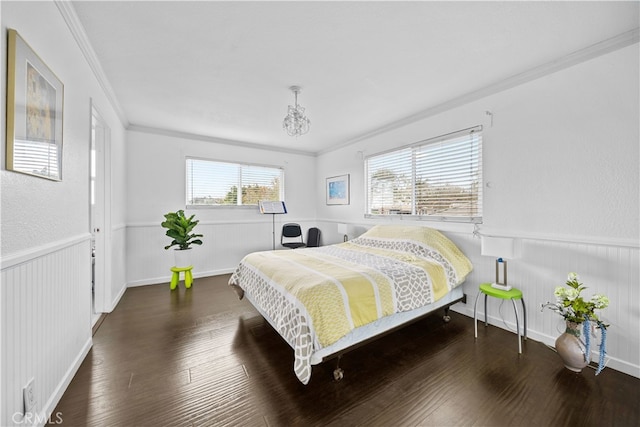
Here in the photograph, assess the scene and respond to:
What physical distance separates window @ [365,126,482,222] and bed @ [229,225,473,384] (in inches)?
17.4

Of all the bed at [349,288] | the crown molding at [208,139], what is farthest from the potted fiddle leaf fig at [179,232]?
the crown molding at [208,139]

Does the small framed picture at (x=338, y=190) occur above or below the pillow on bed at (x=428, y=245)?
above

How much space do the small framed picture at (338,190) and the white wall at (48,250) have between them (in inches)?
149

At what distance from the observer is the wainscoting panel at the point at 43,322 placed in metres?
1.20

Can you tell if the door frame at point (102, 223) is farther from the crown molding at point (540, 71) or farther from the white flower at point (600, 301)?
the white flower at point (600, 301)

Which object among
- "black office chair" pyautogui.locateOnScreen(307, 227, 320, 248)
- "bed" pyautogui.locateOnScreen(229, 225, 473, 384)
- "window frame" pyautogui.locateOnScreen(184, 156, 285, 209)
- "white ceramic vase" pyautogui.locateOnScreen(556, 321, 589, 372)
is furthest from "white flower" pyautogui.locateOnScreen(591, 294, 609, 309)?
"window frame" pyautogui.locateOnScreen(184, 156, 285, 209)

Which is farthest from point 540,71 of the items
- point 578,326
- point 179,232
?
point 179,232

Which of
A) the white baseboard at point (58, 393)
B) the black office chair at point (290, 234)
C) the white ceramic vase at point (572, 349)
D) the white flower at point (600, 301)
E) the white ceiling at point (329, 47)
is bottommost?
the white baseboard at point (58, 393)

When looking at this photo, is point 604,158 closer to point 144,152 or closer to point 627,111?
point 627,111

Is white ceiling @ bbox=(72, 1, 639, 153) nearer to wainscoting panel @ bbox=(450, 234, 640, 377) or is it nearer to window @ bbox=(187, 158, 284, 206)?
window @ bbox=(187, 158, 284, 206)

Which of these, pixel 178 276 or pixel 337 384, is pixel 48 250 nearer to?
pixel 337 384

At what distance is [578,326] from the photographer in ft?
6.62

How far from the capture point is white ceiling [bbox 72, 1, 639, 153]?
5.67 ft

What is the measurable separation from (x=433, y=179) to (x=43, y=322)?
153 inches
